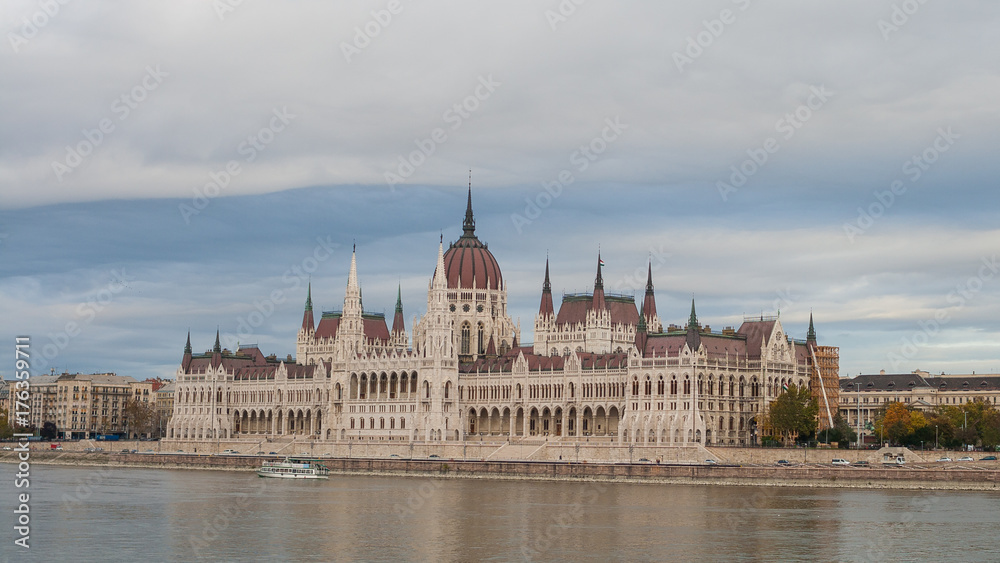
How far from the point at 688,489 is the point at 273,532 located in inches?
1664

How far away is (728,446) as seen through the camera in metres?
130

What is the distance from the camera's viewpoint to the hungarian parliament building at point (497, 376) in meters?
142

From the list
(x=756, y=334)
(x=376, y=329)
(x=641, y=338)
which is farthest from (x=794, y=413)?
(x=376, y=329)

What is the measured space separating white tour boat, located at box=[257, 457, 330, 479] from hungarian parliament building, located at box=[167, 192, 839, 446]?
27.9 meters

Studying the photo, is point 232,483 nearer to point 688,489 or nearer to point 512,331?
point 688,489

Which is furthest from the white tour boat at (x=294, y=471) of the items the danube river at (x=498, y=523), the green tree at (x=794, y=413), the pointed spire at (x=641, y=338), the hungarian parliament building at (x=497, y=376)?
the green tree at (x=794, y=413)

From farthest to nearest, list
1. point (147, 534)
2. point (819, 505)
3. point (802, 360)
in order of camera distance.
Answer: point (802, 360) < point (819, 505) < point (147, 534)

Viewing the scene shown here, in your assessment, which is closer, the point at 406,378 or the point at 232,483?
the point at 232,483

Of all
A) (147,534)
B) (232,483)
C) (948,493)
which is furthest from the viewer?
(232,483)

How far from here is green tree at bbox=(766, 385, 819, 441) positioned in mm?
132375

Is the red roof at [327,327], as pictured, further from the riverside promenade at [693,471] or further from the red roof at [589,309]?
the riverside promenade at [693,471]

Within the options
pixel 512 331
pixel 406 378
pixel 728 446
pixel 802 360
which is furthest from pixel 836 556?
pixel 512 331

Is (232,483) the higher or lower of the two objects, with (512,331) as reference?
lower

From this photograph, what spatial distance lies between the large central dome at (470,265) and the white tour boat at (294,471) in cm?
4928
